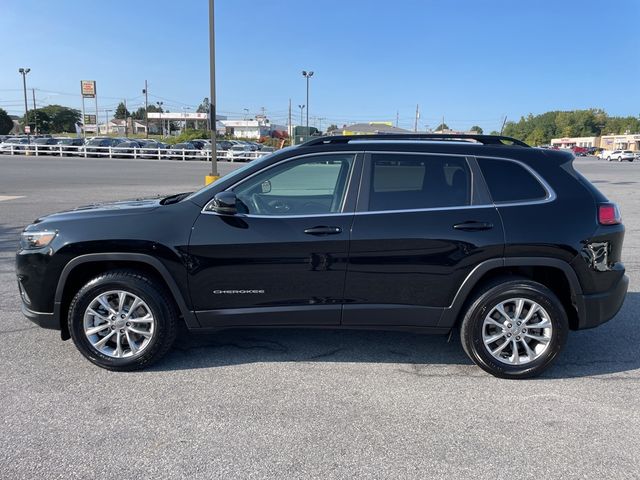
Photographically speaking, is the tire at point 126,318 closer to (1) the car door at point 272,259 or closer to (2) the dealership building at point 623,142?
(1) the car door at point 272,259

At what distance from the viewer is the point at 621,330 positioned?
4.62 m

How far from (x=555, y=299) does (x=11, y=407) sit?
12.6 feet

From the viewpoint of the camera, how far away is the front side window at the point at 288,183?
12.2ft

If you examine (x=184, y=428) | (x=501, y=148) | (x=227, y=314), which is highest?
(x=501, y=148)

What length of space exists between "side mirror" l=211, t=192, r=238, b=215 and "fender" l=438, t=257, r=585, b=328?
5.71ft

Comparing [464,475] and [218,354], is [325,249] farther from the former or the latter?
[464,475]

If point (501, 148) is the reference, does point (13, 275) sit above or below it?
below

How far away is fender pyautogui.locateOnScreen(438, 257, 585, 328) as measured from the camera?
3.57 meters

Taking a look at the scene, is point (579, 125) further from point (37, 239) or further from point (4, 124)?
point (37, 239)

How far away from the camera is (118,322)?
3.68 m

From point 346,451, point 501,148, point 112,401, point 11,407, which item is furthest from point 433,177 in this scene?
point 11,407

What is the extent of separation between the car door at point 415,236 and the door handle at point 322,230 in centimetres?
12

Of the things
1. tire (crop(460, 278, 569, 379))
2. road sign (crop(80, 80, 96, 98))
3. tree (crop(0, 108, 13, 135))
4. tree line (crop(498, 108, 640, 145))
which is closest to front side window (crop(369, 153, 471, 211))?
tire (crop(460, 278, 569, 379))

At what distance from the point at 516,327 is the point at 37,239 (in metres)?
3.65
